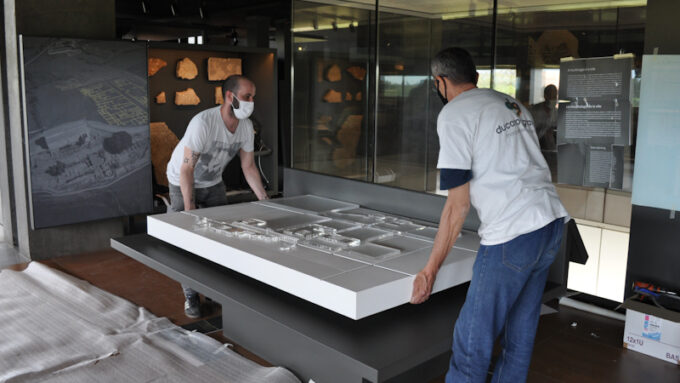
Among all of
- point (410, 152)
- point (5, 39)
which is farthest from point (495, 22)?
point (5, 39)

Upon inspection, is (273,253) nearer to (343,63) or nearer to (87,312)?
(87,312)

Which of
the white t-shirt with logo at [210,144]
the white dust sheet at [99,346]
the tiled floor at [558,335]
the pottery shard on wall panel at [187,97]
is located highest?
the pottery shard on wall panel at [187,97]

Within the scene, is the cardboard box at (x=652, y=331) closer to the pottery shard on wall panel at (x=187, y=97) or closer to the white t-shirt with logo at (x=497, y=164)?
the white t-shirt with logo at (x=497, y=164)

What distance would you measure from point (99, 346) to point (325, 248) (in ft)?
5.35

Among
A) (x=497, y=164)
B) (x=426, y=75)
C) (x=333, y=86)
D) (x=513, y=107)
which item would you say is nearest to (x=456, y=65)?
(x=513, y=107)

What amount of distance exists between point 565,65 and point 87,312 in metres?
3.75

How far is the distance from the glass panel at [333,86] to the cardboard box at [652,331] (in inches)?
142

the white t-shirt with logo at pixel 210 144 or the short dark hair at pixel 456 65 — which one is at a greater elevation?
the short dark hair at pixel 456 65

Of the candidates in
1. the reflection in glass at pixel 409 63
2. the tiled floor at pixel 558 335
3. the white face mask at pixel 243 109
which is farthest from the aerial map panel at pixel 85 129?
the white face mask at pixel 243 109

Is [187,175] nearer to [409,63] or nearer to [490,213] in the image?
[490,213]

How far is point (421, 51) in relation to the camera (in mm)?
6219

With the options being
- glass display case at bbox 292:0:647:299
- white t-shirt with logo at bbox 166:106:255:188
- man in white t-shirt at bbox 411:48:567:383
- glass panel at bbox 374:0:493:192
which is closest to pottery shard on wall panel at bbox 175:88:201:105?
glass display case at bbox 292:0:647:299

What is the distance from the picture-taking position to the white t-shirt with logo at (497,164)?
2.12m

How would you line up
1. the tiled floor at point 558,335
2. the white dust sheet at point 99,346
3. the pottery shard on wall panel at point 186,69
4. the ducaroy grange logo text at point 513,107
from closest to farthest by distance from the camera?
the ducaroy grange logo text at point 513,107 → the white dust sheet at point 99,346 → the tiled floor at point 558,335 → the pottery shard on wall panel at point 186,69
